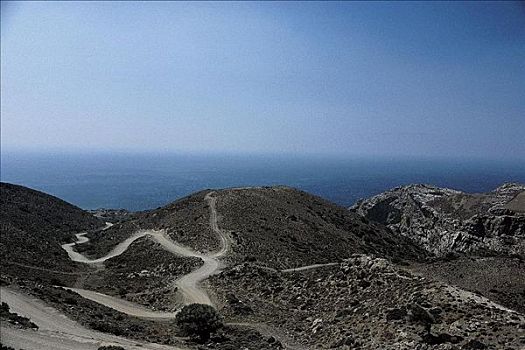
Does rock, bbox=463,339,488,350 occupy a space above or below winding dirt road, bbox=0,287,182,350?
above

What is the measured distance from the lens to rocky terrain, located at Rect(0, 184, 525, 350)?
2341cm

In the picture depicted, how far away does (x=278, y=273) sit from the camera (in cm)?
3956

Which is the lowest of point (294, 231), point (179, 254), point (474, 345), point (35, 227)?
point (35, 227)

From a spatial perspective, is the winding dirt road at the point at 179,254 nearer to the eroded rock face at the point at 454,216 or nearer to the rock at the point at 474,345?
the rock at the point at 474,345

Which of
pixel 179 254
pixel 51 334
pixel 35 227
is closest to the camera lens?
pixel 51 334

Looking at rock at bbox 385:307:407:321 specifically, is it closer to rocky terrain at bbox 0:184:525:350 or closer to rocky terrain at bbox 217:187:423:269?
rocky terrain at bbox 0:184:525:350

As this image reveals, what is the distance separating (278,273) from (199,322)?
14.0m

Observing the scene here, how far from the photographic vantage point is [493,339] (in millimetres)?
20203

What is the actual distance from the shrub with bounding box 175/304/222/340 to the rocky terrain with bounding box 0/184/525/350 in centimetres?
58

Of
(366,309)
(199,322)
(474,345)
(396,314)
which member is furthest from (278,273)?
(474,345)

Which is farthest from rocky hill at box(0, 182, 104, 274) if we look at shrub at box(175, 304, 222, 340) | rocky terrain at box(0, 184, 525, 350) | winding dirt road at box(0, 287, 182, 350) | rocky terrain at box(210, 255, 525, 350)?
rocky terrain at box(210, 255, 525, 350)

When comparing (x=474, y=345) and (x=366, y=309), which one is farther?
(x=366, y=309)

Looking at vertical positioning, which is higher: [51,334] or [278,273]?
[51,334]

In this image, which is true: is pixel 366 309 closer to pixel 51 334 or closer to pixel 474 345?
pixel 474 345
